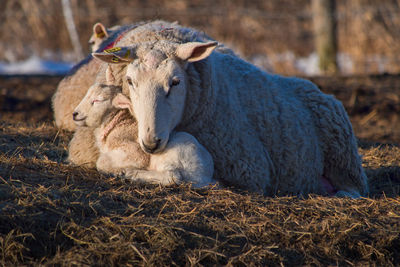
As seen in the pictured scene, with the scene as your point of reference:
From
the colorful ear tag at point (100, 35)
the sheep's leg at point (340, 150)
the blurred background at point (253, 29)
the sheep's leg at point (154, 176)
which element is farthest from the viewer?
the blurred background at point (253, 29)

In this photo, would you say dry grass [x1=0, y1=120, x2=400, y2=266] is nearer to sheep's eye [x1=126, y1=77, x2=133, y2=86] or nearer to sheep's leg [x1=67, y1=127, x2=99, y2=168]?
sheep's leg [x1=67, y1=127, x2=99, y2=168]

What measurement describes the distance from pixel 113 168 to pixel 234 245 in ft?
4.23

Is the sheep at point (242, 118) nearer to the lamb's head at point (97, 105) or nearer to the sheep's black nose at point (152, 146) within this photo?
the sheep's black nose at point (152, 146)

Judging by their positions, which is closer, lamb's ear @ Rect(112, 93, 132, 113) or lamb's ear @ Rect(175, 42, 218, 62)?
lamb's ear @ Rect(175, 42, 218, 62)

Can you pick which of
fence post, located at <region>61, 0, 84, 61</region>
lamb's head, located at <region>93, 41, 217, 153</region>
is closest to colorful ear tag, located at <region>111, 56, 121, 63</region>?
lamb's head, located at <region>93, 41, 217, 153</region>

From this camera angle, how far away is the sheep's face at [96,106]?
4.12 m

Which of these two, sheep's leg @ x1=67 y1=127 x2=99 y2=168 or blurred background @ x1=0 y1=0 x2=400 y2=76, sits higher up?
sheep's leg @ x1=67 y1=127 x2=99 y2=168

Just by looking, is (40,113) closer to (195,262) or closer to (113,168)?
(113,168)

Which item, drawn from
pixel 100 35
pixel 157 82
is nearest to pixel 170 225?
pixel 157 82

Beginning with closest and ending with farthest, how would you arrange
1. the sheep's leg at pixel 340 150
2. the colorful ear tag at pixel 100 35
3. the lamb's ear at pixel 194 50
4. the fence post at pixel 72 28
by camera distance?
the lamb's ear at pixel 194 50, the sheep's leg at pixel 340 150, the colorful ear tag at pixel 100 35, the fence post at pixel 72 28

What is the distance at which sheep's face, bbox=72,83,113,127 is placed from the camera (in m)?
4.12

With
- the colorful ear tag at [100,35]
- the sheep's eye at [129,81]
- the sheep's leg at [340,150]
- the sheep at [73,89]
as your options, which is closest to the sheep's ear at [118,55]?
the sheep's eye at [129,81]

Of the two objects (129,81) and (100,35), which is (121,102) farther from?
(100,35)

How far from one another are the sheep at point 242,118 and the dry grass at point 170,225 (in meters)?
0.45
